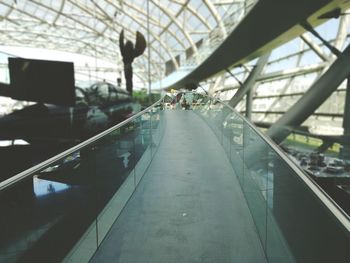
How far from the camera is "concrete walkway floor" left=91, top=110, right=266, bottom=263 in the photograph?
3648 mm

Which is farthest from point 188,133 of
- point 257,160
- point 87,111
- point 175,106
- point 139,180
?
point 175,106

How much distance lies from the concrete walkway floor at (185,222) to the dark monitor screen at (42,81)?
436 centimetres

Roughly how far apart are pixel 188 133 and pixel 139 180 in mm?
6752

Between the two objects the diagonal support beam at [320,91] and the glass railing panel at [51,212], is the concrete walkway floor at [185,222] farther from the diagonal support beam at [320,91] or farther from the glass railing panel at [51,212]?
the diagonal support beam at [320,91]

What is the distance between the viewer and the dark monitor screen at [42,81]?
358 inches

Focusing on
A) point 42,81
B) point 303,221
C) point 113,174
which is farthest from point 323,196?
point 42,81

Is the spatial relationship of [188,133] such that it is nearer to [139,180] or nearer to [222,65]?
[139,180]

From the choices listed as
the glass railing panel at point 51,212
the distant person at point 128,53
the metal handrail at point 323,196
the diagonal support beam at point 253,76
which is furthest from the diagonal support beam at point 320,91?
the glass railing panel at point 51,212

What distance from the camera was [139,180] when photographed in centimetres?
641

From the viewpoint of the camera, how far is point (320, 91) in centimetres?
1267

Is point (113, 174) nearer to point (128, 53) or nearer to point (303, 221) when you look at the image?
point (303, 221)

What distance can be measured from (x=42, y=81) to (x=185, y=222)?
7.27 meters

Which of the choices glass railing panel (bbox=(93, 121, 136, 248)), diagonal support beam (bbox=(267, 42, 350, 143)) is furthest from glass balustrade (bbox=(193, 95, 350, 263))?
diagonal support beam (bbox=(267, 42, 350, 143))

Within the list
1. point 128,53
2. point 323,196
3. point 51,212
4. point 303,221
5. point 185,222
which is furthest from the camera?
point 128,53
